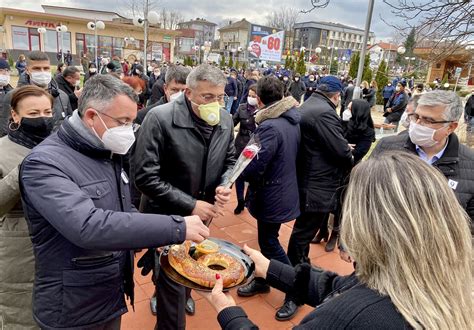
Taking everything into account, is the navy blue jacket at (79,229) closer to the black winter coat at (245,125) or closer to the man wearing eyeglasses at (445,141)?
the man wearing eyeglasses at (445,141)

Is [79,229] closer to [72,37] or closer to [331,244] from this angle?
[331,244]

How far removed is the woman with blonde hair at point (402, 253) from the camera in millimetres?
1014

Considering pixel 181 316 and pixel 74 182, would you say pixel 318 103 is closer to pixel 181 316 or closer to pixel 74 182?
pixel 181 316

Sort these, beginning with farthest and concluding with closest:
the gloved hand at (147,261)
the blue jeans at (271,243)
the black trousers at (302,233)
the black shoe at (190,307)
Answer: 1. the black trousers at (302,233)
2. the blue jeans at (271,243)
3. the black shoe at (190,307)
4. the gloved hand at (147,261)

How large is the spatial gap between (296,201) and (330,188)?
40 centimetres

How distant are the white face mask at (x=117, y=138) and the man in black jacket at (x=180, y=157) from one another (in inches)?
21.3

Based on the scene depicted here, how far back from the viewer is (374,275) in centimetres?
112

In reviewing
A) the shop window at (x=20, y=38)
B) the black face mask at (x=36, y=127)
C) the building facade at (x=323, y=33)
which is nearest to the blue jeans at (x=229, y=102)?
the black face mask at (x=36, y=127)

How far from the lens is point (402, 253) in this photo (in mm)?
1075

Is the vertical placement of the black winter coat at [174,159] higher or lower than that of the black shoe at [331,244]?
higher

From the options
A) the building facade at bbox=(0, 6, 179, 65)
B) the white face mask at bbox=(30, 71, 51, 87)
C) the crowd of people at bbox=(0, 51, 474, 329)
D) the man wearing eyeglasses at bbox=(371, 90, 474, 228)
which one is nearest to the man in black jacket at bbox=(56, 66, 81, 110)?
the white face mask at bbox=(30, 71, 51, 87)

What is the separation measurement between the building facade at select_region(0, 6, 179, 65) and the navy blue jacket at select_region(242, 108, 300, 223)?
103 feet

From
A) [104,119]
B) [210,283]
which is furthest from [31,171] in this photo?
[210,283]

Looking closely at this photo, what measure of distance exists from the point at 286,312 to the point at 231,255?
1.44m
